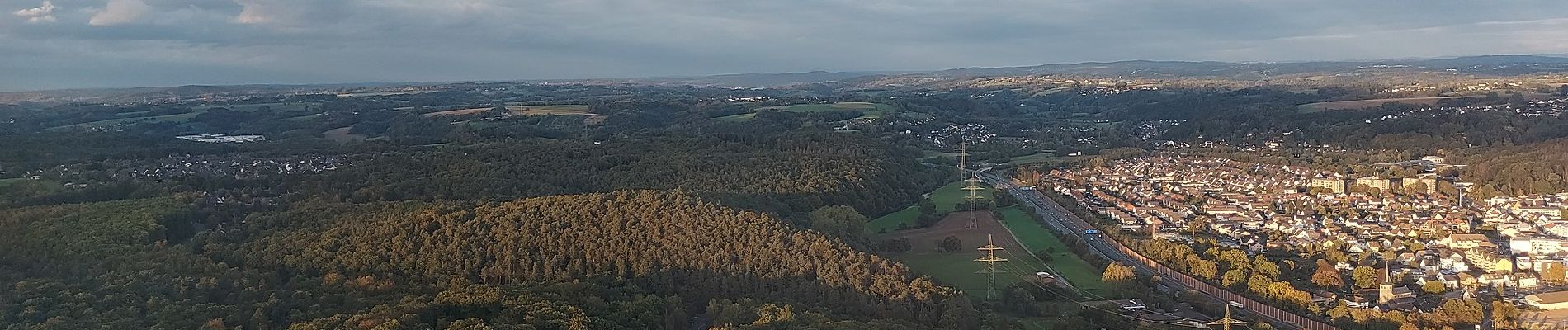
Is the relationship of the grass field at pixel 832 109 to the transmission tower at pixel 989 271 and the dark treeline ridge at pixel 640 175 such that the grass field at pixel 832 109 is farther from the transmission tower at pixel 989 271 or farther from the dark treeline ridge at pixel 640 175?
the transmission tower at pixel 989 271

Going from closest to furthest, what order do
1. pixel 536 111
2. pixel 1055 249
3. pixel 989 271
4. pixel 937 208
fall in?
pixel 989 271 → pixel 1055 249 → pixel 937 208 → pixel 536 111

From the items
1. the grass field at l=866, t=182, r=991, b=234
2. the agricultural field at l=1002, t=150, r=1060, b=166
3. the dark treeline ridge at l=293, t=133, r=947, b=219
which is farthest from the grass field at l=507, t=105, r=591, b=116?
the grass field at l=866, t=182, r=991, b=234

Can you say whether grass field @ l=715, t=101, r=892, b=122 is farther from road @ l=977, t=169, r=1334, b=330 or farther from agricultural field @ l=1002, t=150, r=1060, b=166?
road @ l=977, t=169, r=1334, b=330

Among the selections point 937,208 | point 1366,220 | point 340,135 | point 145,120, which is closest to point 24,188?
point 937,208

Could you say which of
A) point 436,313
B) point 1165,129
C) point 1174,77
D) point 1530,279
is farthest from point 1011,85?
point 436,313

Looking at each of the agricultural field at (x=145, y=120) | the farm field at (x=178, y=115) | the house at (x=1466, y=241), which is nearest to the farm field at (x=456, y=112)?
the farm field at (x=178, y=115)

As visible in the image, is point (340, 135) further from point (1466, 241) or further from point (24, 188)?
point (1466, 241)
